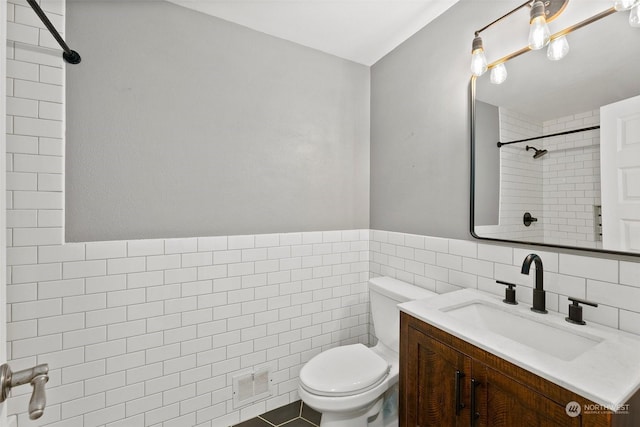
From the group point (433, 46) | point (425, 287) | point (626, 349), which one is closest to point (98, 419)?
point (425, 287)

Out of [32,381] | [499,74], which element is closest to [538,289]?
[499,74]

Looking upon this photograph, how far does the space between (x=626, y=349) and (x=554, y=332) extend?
0.68ft

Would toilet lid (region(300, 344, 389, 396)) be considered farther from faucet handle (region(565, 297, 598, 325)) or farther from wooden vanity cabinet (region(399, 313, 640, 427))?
faucet handle (region(565, 297, 598, 325))

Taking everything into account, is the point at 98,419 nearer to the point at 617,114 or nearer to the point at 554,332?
the point at 554,332

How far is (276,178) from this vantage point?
1.89 meters

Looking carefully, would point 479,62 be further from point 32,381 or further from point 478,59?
point 32,381

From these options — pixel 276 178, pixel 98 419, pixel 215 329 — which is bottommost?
pixel 98 419

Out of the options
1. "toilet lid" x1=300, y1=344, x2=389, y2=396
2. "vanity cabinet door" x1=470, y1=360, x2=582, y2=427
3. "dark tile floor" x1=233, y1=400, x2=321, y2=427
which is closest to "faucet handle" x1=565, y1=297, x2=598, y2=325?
"vanity cabinet door" x1=470, y1=360, x2=582, y2=427

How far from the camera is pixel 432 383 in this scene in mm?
1107

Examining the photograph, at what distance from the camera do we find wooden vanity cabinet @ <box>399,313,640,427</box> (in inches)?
29.7

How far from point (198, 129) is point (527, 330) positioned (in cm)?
192

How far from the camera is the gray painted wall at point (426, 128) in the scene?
156 centimetres

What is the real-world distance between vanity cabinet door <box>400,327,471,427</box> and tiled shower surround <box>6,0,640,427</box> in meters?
0.53

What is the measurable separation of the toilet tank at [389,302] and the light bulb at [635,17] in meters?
1.37
